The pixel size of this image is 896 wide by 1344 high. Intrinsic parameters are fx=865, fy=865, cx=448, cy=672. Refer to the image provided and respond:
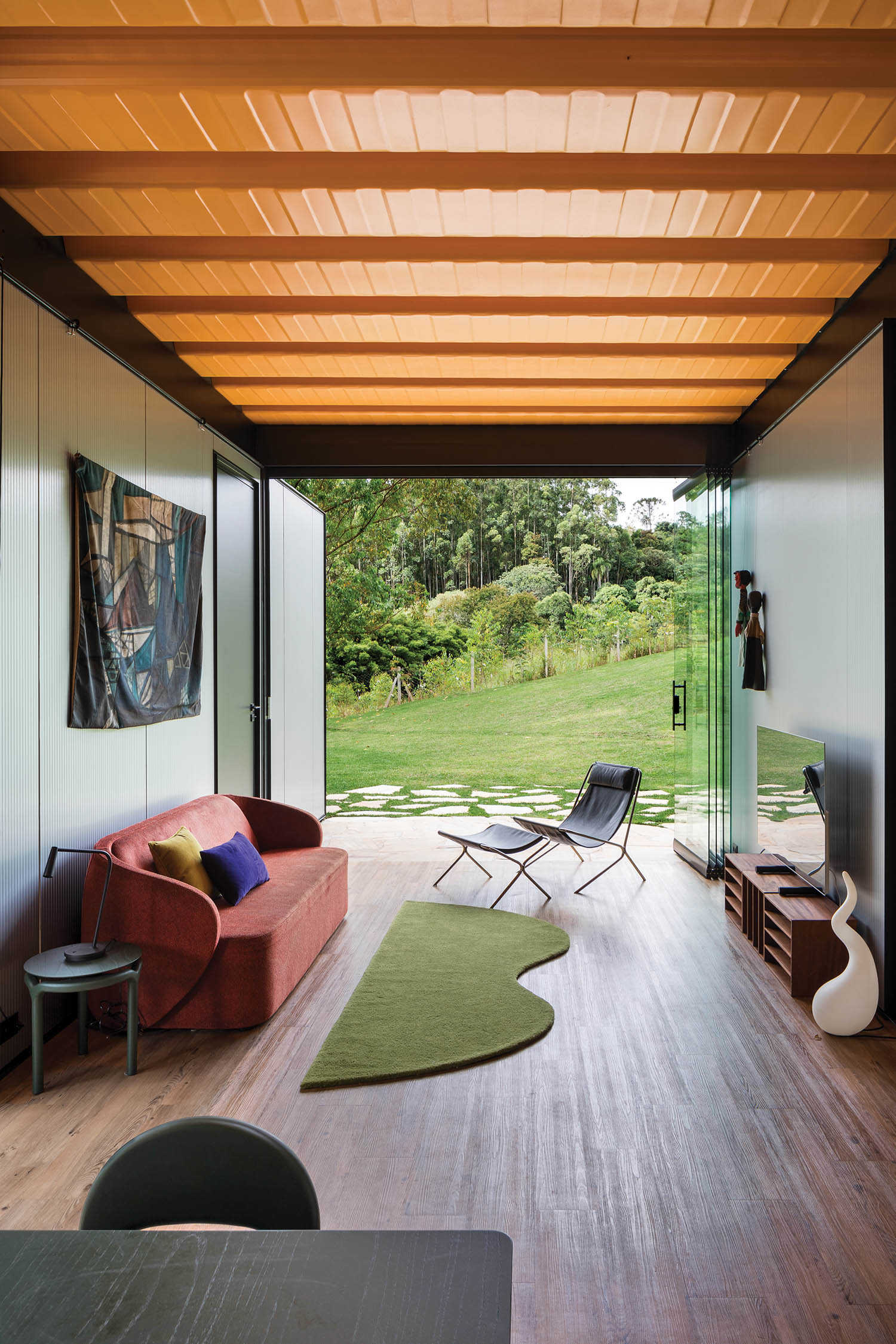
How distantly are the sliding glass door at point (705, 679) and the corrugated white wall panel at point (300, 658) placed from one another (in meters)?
2.84

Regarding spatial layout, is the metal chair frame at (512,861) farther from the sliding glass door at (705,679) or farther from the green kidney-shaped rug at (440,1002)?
the sliding glass door at (705,679)

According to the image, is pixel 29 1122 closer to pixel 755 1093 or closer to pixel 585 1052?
pixel 585 1052

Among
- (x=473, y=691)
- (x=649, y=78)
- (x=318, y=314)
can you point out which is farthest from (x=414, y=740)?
(x=649, y=78)

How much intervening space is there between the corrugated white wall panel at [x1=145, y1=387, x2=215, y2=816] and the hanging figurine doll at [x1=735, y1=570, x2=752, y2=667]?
3120 mm

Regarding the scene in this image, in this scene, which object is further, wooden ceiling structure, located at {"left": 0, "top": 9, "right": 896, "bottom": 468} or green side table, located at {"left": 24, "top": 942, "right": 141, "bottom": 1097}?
green side table, located at {"left": 24, "top": 942, "right": 141, "bottom": 1097}

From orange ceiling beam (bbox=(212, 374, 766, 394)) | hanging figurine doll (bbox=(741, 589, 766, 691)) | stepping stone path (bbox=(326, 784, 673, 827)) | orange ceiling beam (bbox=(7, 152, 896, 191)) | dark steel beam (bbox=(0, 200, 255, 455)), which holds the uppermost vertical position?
orange ceiling beam (bbox=(212, 374, 766, 394))

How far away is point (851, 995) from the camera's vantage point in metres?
3.17

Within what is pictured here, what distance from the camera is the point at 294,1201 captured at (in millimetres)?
1188

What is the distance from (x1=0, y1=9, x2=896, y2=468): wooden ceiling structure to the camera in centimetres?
224

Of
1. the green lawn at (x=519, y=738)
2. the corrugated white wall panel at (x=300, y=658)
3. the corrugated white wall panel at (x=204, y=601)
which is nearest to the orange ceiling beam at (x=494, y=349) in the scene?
the corrugated white wall panel at (x=204, y=601)

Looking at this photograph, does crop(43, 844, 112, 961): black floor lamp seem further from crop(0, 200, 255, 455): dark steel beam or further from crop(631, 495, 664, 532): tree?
crop(631, 495, 664, 532): tree

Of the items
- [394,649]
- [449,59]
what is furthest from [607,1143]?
[394,649]

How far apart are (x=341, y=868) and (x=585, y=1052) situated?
186cm

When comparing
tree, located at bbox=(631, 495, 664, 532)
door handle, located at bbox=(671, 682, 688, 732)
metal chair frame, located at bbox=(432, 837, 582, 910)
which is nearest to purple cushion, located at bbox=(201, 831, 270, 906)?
metal chair frame, located at bbox=(432, 837, 582, 910)
